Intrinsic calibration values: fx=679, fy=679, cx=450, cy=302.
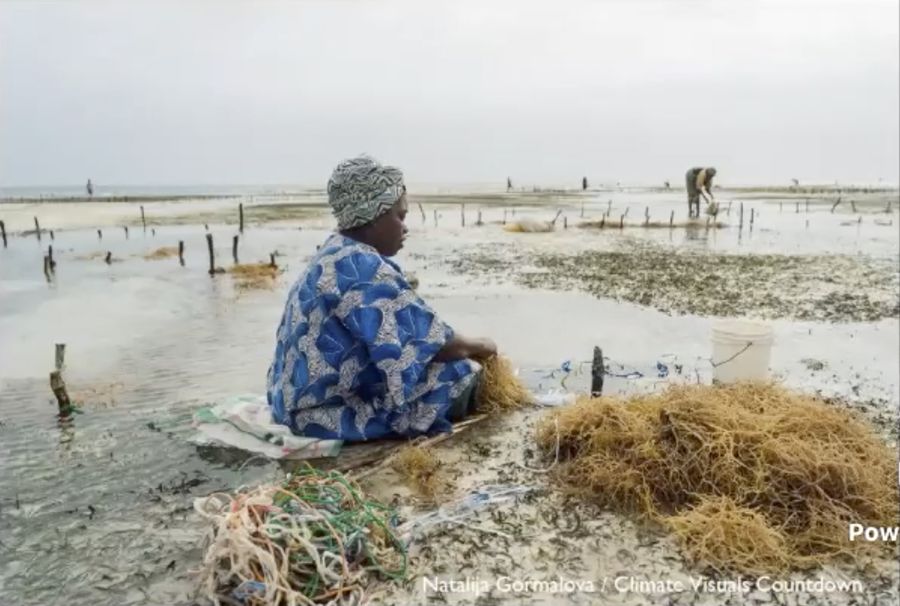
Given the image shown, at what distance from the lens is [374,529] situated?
2.73 metres

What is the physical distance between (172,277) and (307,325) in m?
11.0

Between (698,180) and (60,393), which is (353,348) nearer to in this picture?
(60,393)

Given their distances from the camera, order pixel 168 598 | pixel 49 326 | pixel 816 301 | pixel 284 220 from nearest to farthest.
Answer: pixel 168 598 → pixel 49 326 → pixel 816 301 → pixel 284 220

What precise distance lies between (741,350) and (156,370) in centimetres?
508

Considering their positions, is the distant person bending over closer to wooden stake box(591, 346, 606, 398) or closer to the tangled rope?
the tangled rope

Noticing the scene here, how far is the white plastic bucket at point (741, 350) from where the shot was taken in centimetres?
439

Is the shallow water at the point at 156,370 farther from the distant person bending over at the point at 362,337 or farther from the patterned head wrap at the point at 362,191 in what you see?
the patterned head wrap at the point at 362,191

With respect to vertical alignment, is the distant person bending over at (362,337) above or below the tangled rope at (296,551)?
above

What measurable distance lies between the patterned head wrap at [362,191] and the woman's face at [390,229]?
40mm

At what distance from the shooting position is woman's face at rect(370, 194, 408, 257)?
3674 mm

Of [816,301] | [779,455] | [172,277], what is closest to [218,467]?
[779,455]

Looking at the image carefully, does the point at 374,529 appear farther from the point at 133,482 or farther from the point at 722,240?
the point at 722,240

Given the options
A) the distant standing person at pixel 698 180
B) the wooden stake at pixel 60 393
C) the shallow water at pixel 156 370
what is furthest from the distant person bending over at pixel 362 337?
the distant standing person at pixel 698 180

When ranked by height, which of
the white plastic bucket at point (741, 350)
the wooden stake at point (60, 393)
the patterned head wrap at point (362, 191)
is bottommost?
the wooden stake at point (60, 393)
